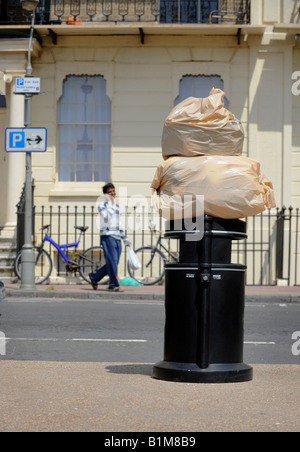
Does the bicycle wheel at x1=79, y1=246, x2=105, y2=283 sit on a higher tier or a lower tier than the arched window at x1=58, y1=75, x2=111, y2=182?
lower

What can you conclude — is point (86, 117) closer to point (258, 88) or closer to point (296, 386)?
point (258, 88)

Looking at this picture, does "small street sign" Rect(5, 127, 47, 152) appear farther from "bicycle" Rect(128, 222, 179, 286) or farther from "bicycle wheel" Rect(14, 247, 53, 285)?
"bicycle" Rect(128, 222, 179, 286)

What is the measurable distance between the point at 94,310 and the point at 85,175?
26.0 ft

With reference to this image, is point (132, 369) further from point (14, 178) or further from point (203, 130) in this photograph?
point (14, 178)

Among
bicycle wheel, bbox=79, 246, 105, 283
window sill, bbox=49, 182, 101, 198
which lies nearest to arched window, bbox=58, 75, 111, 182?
window sill, bbox=49, 182, 101, 198

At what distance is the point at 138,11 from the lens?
20188mm

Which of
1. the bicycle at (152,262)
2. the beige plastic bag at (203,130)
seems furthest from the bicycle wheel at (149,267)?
the beige plastic bag at (203,130)

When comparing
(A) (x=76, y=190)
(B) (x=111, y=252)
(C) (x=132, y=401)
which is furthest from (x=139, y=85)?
(C) (x=132, y=401)

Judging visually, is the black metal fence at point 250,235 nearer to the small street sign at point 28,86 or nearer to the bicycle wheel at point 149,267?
the bicycle wheel at point 149,267

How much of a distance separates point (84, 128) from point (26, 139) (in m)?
4.25

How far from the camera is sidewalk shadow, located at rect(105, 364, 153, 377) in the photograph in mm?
7078

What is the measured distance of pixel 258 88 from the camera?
20.0 metres

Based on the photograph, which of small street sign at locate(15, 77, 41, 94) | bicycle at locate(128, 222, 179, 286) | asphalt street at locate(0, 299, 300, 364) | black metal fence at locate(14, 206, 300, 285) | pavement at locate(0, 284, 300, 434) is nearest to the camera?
pavement at locate(0, 284, 300, 434)

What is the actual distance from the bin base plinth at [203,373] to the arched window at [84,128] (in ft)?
45.8
